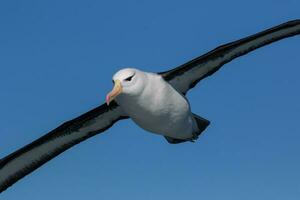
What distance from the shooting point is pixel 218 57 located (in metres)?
14.5

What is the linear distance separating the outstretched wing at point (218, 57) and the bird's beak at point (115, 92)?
161cm

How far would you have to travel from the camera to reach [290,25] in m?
13.7

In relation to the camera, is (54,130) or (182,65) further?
(54,130)

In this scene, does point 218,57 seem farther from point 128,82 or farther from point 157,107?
point 128,82

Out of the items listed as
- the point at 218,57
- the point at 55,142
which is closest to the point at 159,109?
the point at 218,57

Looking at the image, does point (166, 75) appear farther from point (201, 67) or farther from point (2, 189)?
point (2, 189)

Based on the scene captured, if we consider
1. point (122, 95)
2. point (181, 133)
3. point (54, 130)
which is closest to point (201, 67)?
point (181, 133)

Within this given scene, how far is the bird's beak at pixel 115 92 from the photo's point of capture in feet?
40.1

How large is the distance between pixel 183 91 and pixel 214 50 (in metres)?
1.27

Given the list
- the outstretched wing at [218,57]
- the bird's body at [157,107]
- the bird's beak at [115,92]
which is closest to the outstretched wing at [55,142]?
the outstretched wing at [218,57]

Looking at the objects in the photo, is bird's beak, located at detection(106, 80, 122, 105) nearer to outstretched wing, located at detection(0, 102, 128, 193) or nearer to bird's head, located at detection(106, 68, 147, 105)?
bird's head, located at detection(106, 68, 147, 105)

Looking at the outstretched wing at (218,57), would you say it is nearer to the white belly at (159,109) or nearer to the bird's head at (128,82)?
the white belly at (159,109)

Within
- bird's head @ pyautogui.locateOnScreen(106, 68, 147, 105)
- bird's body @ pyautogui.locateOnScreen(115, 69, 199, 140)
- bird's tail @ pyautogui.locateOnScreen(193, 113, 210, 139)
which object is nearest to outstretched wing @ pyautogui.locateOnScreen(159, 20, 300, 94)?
bird's body @ pyautogui.locateOnScreen(115, 69, 199, 140)

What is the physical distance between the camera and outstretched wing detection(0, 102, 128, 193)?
15.5 meters
